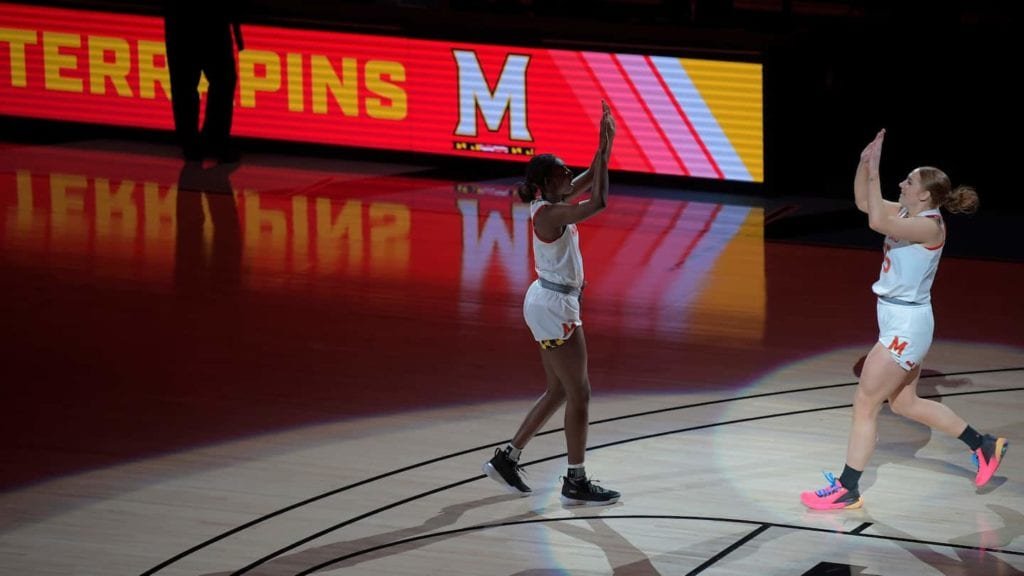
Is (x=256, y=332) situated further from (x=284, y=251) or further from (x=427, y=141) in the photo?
(x=427, y=141)

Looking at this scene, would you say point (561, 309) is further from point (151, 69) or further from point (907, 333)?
point (151, 69)

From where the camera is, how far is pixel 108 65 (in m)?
16.3

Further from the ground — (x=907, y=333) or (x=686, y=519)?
(x=907, y=333)

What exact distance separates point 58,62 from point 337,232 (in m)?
5.05

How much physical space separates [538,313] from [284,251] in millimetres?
5492

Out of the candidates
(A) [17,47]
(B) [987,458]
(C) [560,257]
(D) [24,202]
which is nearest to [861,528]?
(B) [987,458]

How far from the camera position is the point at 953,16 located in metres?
14.8

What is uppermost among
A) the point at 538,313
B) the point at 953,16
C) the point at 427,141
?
the point at 953,16

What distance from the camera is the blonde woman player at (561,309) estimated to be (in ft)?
23.6

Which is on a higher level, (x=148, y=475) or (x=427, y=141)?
(x=427, y=141)

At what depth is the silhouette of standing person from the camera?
49.9ft

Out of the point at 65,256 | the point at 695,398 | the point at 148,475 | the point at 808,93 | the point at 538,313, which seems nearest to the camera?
the point at 538,313

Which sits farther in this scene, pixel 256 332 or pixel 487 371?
pixel 256 332

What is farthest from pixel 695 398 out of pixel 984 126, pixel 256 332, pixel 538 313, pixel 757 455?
pixel 984 126
